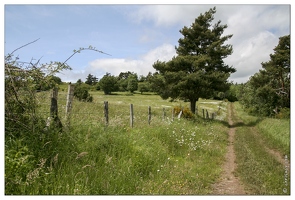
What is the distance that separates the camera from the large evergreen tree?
21953 mm

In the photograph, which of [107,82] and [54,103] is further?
[107,82]

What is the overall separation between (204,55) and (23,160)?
20.9m

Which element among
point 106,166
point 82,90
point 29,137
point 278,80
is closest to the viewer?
point 29,137

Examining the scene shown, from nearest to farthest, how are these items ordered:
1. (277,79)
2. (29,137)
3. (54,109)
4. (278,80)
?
(29,137)
(54,109)
(278,80)
(277,79)

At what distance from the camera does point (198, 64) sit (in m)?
21.5

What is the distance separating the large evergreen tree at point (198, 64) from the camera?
864 inches

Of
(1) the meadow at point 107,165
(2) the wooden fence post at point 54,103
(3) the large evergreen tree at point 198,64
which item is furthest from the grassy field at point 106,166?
(3) the large evergreen tree at point 198,64

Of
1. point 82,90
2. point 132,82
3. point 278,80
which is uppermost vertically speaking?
point 132,82

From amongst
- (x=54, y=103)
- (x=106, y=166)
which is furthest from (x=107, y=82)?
(x=106, y=166)

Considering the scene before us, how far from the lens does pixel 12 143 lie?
12.9 ft

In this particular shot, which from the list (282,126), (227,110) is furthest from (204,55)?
(282,126)

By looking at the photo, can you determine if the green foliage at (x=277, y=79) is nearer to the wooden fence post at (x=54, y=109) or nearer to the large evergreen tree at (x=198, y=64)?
the wooden fence post at (x=54, y=109)

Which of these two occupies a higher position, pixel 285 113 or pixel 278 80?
pixel 278 80

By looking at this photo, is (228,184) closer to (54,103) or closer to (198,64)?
(54,103)
